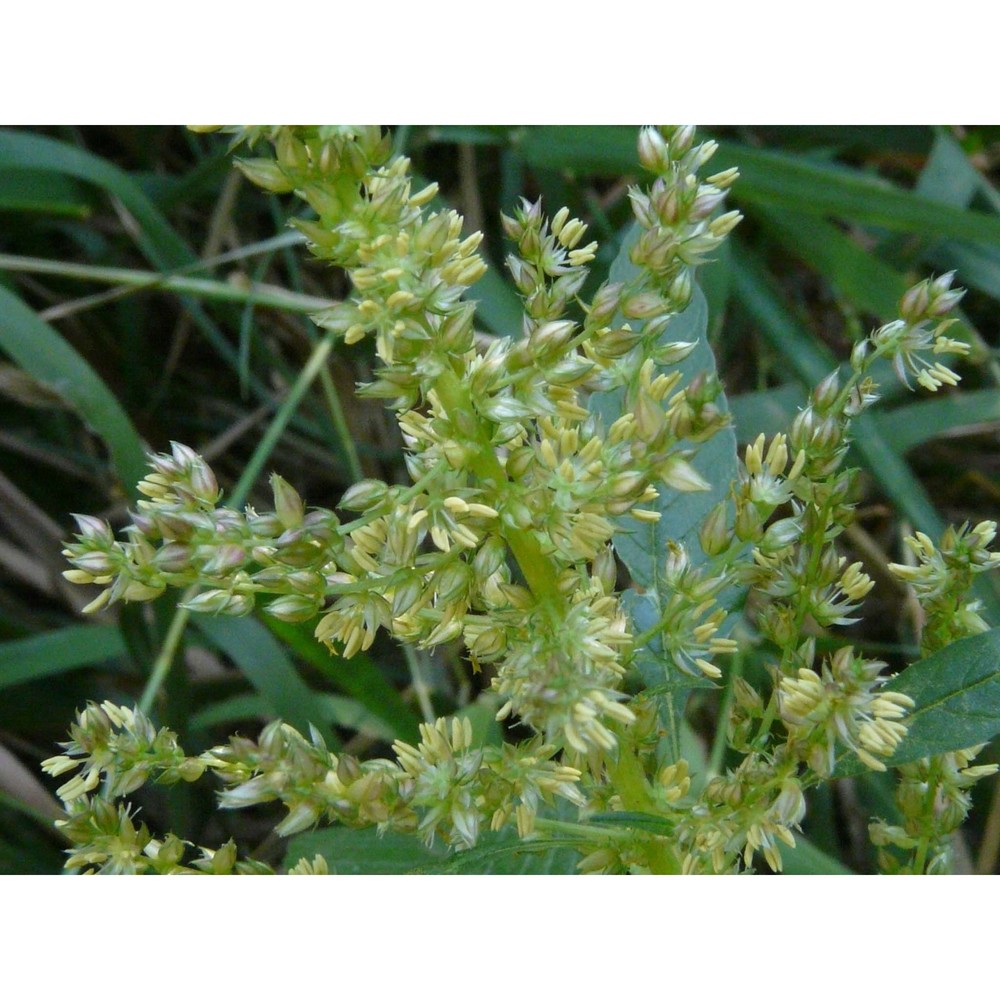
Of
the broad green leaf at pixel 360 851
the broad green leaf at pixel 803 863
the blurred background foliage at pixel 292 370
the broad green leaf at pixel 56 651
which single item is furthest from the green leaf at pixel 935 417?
the broad green leaf at pixel 56 651

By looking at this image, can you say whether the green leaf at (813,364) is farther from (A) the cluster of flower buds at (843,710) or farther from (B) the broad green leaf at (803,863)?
(A) the cluster of flower buds at (843,710)

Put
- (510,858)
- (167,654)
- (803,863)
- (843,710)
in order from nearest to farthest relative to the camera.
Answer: (843,710) → (510,858) → (803,863) → (167,654)

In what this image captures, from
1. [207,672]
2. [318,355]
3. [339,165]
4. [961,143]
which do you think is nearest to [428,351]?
[339,165]

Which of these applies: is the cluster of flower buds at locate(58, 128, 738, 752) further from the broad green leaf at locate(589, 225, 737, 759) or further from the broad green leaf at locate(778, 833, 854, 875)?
the broad green leaf at locate(778, 833, 854, 875)

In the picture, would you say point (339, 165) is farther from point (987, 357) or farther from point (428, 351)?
point (987, 357)

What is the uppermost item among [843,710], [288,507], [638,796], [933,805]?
[288,507]

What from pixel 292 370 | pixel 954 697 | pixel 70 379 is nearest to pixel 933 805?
pixel 954 697

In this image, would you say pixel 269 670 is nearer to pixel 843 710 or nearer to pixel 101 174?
pixel 101 174
